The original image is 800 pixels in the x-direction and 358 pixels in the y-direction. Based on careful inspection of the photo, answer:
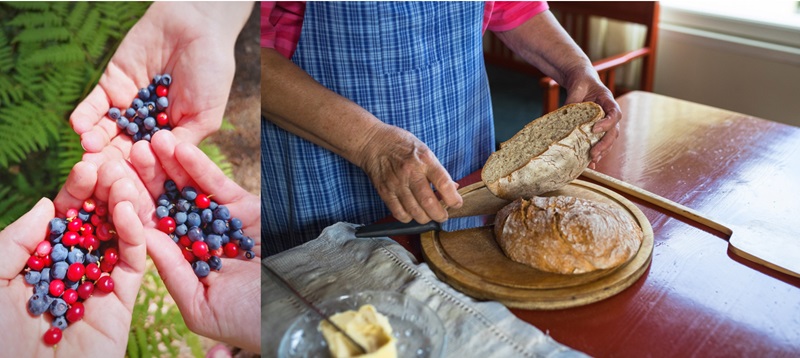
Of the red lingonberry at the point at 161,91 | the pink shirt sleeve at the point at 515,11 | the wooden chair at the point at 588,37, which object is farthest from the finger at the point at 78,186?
the wooden chair at the point at 588,37

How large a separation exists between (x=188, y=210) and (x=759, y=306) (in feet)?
2.57

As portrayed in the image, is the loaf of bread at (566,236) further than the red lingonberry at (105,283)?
Yes

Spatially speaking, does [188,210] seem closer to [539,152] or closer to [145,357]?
[145,357]

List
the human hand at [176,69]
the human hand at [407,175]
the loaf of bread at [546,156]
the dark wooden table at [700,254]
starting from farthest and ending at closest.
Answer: the loaf of bread at [546,156] < the human hand at [407,175] < the dark wooden table at [700,254] < the human hand at [176,69]

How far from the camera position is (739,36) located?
263 centimetres

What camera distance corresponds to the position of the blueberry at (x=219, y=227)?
0.69 m

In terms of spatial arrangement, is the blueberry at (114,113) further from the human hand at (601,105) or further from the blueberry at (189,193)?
the human hand at (601,105)

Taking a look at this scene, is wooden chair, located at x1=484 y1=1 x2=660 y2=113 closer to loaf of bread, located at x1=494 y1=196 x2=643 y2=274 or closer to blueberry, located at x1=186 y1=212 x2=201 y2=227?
loaf of bread, located at x1=494 y1=196 x2=643 y2=274

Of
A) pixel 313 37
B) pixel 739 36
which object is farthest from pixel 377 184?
pixel 739 36

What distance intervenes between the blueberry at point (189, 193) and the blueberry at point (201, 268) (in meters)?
0.08

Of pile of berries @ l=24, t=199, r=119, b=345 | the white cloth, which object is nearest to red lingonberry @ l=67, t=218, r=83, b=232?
pile of berries @ l=24, t=199, r=119, b=345

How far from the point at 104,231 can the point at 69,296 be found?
0.26 ft

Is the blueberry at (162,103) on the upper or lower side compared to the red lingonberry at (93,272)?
upper

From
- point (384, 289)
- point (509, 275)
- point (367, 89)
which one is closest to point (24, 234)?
point (384, 289)
